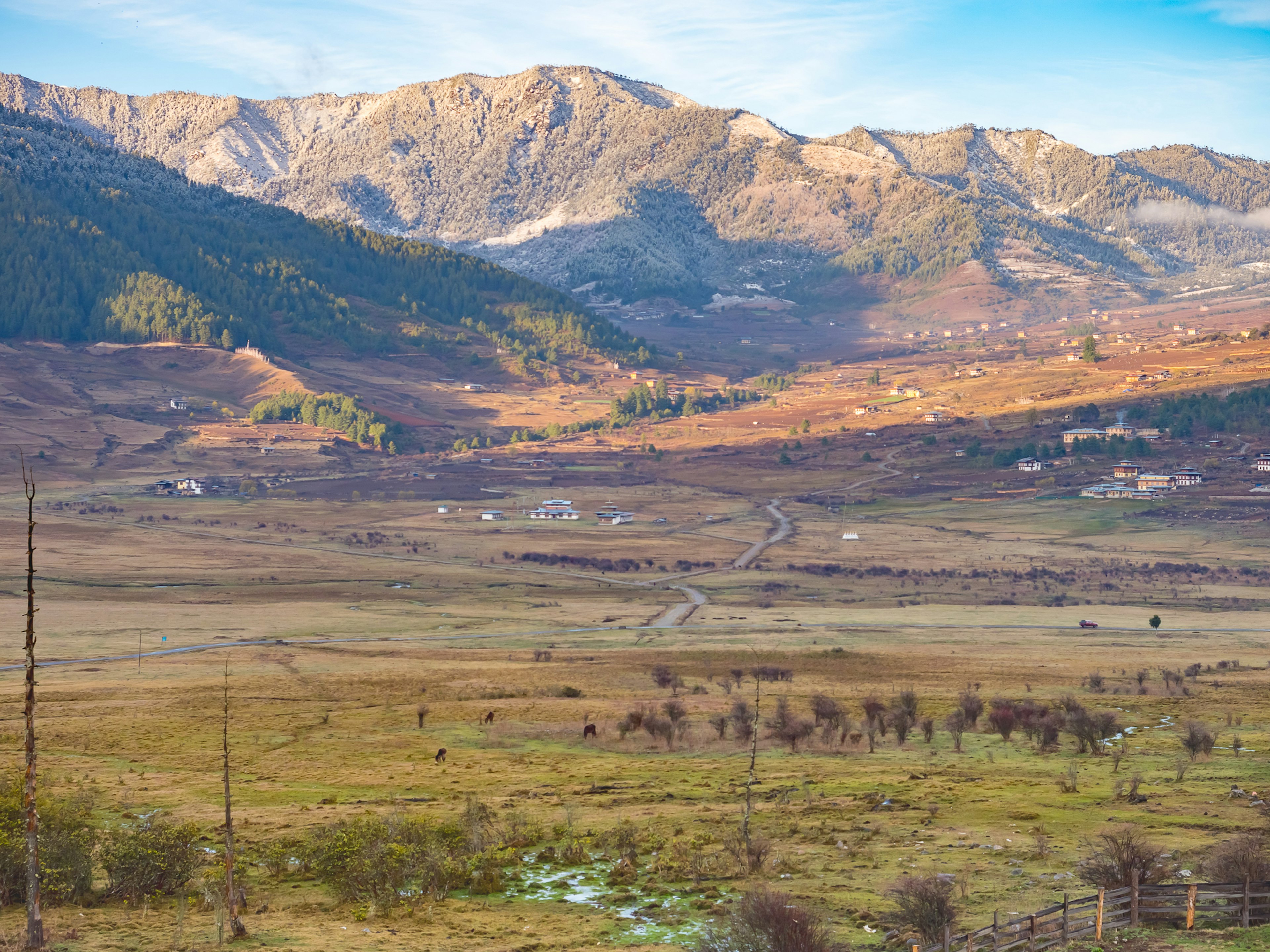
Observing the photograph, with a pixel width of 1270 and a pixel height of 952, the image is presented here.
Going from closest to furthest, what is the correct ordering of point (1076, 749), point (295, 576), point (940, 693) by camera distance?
point (1076, 749)
point (940, 693)
point (295, 576)

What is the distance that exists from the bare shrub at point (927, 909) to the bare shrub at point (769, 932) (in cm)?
205

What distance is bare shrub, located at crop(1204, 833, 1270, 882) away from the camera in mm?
29734

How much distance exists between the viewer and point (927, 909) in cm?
2905

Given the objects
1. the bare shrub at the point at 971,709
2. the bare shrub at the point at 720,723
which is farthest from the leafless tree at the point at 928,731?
the bare shrub at the point at 720,723

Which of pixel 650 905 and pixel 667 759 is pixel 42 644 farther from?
pixel 650 905

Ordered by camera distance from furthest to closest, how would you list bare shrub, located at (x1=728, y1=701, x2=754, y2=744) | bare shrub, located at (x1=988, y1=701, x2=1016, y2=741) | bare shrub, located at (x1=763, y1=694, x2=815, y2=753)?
bare shrub, located at (x1=728, y1=701, x2=754, y2=744), bare shrub, located at (x1=988, y1=701, x2=1016, y2=741), bare shrub, located at (x1=763, y1=694, x2=815, y2=753)

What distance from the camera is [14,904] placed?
111 ft

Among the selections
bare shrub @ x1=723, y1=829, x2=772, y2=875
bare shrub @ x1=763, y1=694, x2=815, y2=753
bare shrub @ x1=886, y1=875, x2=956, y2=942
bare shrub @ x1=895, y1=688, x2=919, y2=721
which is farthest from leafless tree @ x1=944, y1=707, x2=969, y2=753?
bare shrub @ x1=886, y1=875, x2=956, y2=942

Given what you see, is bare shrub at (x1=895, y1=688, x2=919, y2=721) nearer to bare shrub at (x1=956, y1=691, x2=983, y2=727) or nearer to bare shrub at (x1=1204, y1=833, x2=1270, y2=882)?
bare shrub at (x1=956, y1=691, x2=983, y2=727)

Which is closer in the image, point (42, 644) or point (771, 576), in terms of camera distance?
point (42, 644)

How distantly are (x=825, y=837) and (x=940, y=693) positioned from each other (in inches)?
1435

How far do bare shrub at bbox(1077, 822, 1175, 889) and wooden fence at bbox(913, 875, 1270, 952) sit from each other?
1.77 feet

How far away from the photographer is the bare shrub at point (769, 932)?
87.4 ft

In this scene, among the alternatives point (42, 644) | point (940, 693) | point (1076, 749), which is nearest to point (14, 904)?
point (1076, 749)
